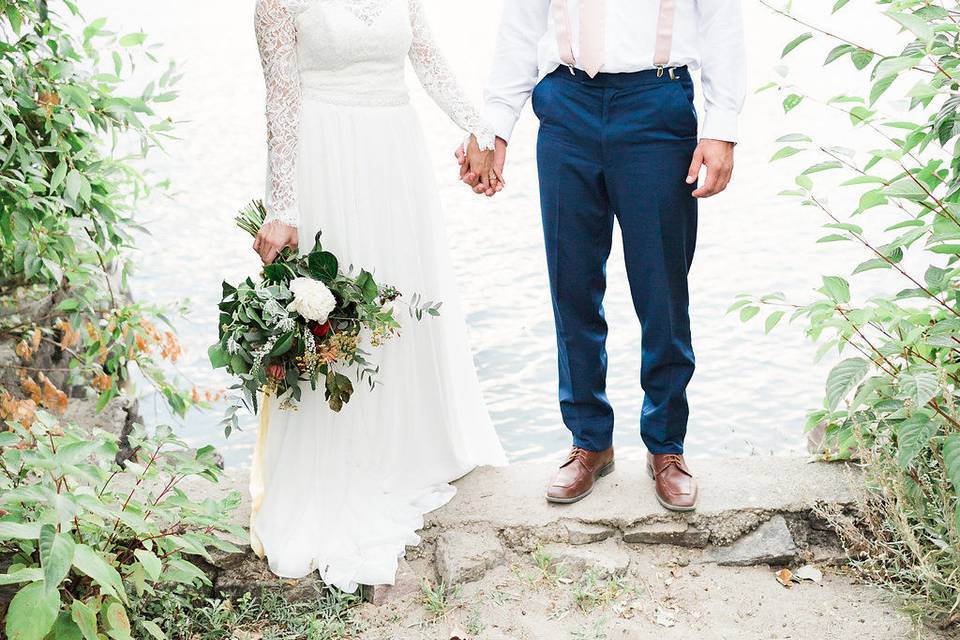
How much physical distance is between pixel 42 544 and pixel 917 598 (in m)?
1.97

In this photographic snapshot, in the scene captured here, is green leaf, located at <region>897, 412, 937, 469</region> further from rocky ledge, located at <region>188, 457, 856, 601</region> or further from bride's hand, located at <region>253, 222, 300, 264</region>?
bride's hand, located at <region>253, 222, 300, 264</region>

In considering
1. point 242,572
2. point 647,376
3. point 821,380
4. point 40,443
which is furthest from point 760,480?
point 821,380

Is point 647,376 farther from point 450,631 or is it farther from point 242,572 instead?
point 242,572

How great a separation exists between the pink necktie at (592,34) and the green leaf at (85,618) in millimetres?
1702

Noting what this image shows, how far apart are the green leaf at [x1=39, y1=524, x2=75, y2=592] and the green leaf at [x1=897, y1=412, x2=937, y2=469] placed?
177 cm

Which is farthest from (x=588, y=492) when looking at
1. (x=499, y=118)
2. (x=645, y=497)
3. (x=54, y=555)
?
(x=54, y=555)

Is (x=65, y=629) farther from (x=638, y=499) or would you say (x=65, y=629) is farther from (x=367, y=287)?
(x=638, y=499)

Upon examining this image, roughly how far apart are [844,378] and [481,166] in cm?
111

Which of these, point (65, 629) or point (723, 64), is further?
point (723, 64)

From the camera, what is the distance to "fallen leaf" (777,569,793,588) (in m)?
2.44

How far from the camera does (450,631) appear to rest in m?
2.29

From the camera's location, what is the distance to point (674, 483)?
260 cm

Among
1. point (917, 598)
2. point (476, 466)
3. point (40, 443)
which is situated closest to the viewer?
point (40, 443)

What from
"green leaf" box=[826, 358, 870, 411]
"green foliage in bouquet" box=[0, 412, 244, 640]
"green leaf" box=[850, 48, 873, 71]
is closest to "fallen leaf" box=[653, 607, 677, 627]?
"green leaf" box=[826, 358, 870, 411]
